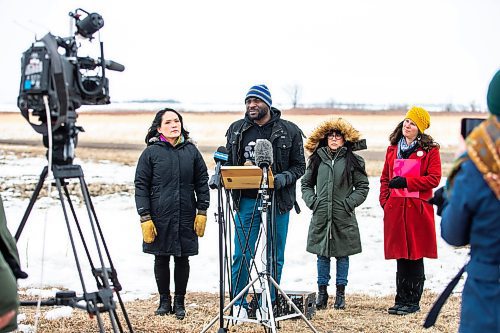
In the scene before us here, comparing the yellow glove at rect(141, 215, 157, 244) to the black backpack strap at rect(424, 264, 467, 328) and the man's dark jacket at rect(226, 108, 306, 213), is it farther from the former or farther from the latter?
the black backpack strap at rect(424, 264, 467, 328)

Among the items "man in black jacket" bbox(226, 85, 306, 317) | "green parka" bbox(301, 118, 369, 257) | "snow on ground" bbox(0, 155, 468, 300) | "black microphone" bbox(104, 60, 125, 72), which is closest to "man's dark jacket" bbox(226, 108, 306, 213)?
"man in black jacket" bbox(226, 85, 306, 317)

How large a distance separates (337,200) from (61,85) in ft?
12.7

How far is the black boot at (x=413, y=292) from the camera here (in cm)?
672

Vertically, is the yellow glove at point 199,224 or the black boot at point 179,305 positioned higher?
the yellow glove at point 199,224

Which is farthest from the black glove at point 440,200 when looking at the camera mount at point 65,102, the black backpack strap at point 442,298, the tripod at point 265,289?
the tripod at point 265,289

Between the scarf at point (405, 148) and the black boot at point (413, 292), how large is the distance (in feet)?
3.70

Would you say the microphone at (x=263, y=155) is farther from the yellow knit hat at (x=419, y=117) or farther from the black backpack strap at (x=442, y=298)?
the black backpack strap at (x=442, y=298)

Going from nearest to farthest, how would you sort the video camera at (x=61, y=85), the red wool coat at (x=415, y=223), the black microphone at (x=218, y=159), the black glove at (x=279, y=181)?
1. the video camera at (x=61, y=85)
2. the black microphone at (x=218, y=159)
3. the black glove at (x=279, y=181)
4. the red wool coat at (x=415, y=223)

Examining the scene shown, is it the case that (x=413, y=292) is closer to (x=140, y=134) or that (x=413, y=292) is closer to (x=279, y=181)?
(x=279, y=181)

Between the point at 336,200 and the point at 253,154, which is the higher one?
the point at 253,154

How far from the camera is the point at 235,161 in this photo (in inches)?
259

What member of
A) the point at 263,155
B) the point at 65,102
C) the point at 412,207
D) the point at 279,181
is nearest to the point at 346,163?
the point at 412,207

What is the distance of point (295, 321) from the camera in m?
6.36

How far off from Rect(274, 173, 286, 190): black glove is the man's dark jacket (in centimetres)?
25
